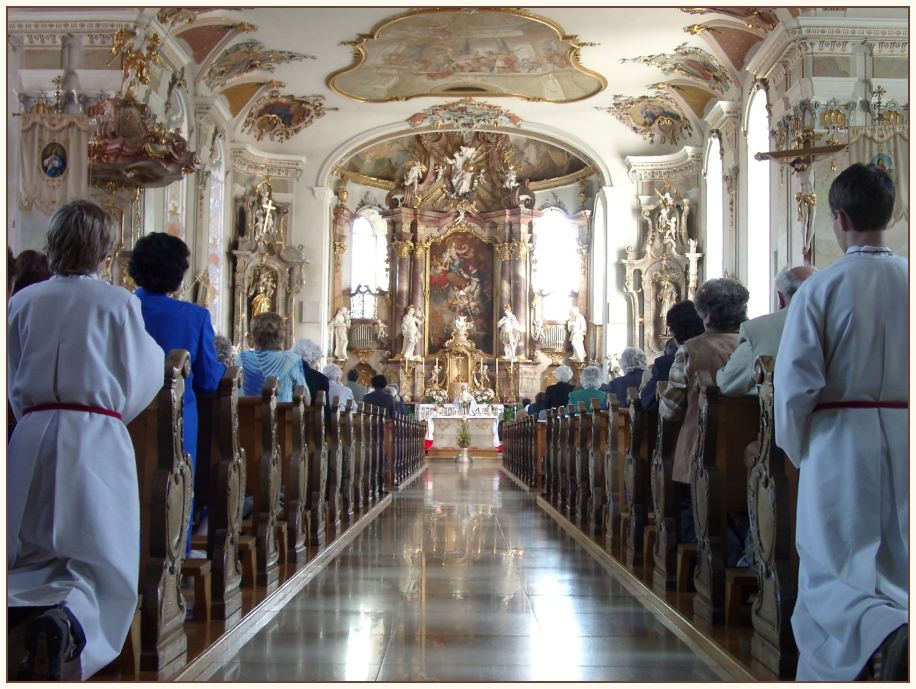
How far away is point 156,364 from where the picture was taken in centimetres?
293

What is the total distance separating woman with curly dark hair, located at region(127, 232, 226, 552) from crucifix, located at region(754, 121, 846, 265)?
8.26 meters

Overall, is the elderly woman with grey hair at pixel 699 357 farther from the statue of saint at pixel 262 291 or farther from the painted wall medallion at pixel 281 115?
the statue of saint at pixel 262 291

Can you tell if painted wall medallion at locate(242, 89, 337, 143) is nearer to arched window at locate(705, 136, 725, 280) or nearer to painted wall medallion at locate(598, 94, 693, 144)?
painted wall medallion at locate(598, 94, 693, 144)

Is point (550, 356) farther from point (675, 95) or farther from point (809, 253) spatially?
point (809, 253)

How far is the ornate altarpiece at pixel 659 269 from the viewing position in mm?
19109

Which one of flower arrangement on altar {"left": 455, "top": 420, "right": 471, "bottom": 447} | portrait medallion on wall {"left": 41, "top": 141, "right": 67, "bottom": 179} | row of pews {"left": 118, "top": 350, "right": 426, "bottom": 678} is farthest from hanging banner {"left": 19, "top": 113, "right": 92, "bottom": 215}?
flower arrangement on altar {"left": 455, "top": 420, "right": 471, "bottom": 447}

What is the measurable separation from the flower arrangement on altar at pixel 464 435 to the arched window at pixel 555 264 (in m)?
4.40

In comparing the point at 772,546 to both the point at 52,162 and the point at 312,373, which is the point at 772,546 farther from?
the point at 52,162

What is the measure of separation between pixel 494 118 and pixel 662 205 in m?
3.71

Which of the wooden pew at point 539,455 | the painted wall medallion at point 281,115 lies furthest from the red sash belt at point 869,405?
the painted wall medallion at point 281,115

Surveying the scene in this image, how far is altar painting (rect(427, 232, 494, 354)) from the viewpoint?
2352 cm

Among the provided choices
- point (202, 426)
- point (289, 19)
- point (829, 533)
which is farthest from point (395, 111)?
point (829, 533)

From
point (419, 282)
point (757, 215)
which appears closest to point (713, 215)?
point (757, 215)

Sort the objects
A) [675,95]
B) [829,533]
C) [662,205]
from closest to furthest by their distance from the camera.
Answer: [829,533] < [675,95] < [662,205]
